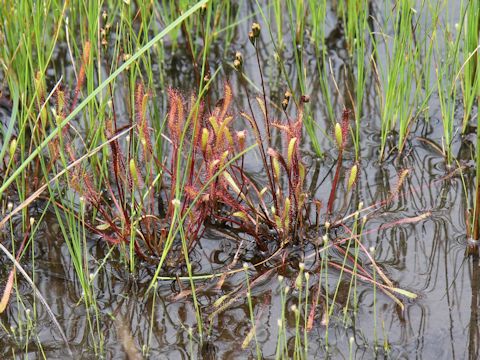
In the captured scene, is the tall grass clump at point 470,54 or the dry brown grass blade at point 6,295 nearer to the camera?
the dry brown grass blade at point 6,295

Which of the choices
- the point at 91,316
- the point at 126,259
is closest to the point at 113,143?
the point at 126,259

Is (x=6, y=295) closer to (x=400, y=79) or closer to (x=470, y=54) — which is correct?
(x=400, y=79)

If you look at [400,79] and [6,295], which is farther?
[400,79]

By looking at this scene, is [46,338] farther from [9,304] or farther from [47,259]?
[47,259]

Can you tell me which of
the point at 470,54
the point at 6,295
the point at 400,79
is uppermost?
the point at 470,54

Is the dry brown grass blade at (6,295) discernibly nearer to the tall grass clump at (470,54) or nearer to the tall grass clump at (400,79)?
the tall grass clump at (400,79)

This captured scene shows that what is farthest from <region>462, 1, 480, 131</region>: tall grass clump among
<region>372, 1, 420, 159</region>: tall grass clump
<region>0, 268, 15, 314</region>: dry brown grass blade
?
<region>0, 268, 15, 314</region>: dry brown grass blade

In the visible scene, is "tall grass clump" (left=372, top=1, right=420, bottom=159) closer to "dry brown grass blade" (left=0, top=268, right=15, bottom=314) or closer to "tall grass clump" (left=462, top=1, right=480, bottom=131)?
"tall grass clump" (left=462, top=1, right=480, bottom=131)

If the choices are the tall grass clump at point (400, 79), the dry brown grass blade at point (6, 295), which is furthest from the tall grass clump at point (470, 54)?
the dry brown grass blade at point (6, 295)

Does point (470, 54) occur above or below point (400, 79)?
above

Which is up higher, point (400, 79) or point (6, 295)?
point (400, 79)

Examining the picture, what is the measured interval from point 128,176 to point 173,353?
0.68 meters

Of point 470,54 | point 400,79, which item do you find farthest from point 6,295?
point 470,54

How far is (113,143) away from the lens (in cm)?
251
